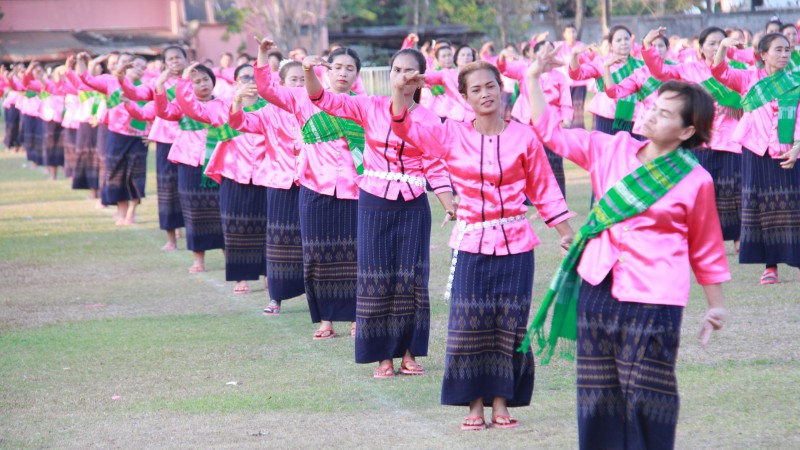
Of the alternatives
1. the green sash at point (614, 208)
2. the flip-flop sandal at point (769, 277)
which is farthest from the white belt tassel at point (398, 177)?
the flip-flop sandal at point (769, 277)

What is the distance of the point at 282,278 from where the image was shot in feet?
29.0

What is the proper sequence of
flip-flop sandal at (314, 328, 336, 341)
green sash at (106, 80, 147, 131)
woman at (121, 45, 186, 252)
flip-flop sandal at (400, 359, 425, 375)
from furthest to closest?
green sash at (106, 80, 147, 131) < woman at (121, 45, 186, 252) < flip-flop sandal at (314, 328, 336, 341) < flip-flop sandal at (400, 359, 425, 375)

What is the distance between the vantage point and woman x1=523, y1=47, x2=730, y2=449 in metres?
4.49

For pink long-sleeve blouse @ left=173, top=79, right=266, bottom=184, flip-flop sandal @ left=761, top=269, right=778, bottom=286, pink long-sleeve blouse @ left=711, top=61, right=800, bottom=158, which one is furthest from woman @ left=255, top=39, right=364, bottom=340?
flip-flop sandal @ left=761, top=269, right=778, bottom=286

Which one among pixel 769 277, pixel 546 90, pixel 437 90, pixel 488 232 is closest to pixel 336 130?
pixel 488 232

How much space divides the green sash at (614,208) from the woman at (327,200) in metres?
3.02

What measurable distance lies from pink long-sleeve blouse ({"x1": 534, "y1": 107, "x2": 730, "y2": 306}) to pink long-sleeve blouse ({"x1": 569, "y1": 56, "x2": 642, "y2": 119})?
6.00 meters

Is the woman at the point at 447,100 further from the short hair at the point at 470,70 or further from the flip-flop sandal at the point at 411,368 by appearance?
the short hair at the point at 470,70

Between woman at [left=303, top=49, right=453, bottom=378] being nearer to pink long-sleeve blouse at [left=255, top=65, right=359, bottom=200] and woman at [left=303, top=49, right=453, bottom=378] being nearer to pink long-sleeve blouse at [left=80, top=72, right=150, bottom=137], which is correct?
pink long-sleeve blouse at [left=255, top=65, right=359, bottom=200]

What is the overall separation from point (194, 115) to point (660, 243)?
223 inches

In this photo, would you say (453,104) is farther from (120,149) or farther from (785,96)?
(785,96)

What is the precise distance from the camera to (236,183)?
9688 millimetres

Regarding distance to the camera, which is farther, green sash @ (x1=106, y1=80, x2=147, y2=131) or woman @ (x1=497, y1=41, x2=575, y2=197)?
green sash @ (x1=106, y1=80, x2=147, y2=131)

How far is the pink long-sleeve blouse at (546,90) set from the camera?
43.1 ft
